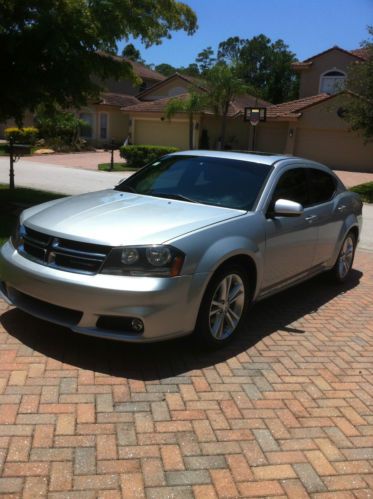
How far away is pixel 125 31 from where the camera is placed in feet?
31.0

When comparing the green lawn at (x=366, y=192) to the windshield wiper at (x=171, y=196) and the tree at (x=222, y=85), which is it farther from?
the windshield wiper at (x=171, y=196)

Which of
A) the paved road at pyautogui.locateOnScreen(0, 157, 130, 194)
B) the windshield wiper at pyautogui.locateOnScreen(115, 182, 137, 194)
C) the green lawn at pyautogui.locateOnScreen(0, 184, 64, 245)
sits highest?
the windshield wiper at pyautogui.locateOnScreen(115, 182, 137, 194)

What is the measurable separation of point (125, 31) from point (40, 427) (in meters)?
8.13

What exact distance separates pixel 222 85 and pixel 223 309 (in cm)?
2673

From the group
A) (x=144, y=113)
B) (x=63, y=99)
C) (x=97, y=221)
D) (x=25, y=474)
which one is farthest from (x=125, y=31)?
(x=144, y=113)

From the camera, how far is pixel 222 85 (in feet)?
95.6

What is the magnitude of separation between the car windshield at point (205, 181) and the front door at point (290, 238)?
254mm

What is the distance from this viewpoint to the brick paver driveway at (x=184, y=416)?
2.71m

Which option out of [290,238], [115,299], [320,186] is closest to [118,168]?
[320,186]

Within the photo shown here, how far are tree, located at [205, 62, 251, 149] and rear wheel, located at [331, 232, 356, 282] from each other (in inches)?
942

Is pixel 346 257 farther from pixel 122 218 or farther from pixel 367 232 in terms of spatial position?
pixel 367 232

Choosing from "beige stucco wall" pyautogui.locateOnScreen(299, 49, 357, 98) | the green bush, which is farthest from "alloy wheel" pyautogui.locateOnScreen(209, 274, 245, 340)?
"beige stucco wall" pyautogui.locateOnScreen(299, 49, 357, 98)

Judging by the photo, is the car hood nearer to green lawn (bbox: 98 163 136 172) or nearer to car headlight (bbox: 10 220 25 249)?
car headlight (bbox: 10 220 25 249)

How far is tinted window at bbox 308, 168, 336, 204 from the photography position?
576 cm
